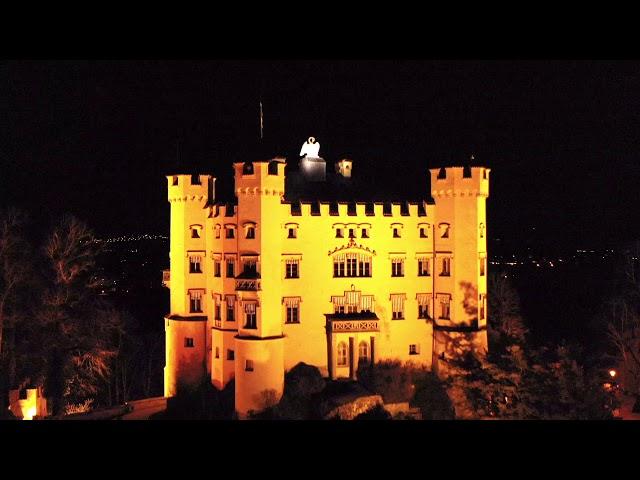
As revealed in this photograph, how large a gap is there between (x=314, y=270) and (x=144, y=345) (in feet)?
71.9

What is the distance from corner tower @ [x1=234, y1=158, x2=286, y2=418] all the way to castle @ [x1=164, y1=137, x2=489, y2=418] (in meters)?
0.04

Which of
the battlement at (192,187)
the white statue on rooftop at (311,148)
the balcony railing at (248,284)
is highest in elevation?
the white statue on rooftop at (311,148)

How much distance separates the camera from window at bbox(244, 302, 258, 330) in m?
32.5

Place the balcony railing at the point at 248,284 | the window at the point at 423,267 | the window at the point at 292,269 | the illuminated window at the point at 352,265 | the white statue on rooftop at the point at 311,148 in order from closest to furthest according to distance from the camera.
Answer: the balcony railing at the point at 248,284 → the window at the point at 292,269 → the illuminated window at the point at 352,265 → the window at the point at 423,267 → the white statue on rooftop at the point at 311,148

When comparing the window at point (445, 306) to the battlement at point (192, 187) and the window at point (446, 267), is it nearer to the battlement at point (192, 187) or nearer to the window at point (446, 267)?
the window at point (446, 267)

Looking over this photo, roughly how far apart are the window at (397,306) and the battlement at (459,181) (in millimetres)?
4643

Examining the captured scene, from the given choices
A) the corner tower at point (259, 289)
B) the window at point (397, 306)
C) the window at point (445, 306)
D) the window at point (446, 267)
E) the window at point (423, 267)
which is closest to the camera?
the corner tower at point (259, 289)

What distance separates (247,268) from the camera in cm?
3288

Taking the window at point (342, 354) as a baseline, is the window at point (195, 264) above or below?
above

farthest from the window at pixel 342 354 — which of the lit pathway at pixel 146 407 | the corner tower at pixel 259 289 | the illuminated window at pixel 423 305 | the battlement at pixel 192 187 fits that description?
the battlement at pixel 192 187

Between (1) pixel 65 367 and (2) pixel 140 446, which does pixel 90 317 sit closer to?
(1) pixel 65 367

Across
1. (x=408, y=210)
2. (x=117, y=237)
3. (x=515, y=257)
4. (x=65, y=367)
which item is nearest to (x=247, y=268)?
(x=408, y=210)

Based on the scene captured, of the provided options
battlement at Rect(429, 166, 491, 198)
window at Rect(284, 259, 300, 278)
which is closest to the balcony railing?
window at Rect(284, 259, 300, 278)

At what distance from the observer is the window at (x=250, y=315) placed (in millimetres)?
32500
